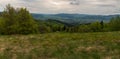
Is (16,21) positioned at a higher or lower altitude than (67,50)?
lower

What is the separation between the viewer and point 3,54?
63.8 ft

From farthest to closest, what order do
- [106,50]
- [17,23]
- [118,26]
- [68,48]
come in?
[118,26], [17,23], [68,48], [106,50]

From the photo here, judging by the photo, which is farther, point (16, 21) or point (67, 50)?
point (16, 21)

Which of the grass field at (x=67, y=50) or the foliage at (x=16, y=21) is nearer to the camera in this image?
the grass field at (x=67, y=50)

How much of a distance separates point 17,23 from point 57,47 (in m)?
57.5

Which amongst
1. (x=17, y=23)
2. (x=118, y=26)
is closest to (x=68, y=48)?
(x=17, y=23)

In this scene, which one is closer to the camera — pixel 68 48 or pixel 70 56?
pixel 70 56

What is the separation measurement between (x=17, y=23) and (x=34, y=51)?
2287 inches

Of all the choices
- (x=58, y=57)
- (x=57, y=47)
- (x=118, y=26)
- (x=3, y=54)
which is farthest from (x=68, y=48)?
(x=118, y=26)

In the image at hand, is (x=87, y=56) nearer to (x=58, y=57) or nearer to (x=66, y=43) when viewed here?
(x=58, y=57)

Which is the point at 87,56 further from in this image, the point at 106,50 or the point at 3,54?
the point at 3,54

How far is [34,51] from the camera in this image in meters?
19.8

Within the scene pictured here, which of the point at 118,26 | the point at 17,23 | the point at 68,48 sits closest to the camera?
the point at 68,48

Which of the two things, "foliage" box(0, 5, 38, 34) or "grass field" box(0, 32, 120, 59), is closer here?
"grass field" box(0, 32, 120, 59)
